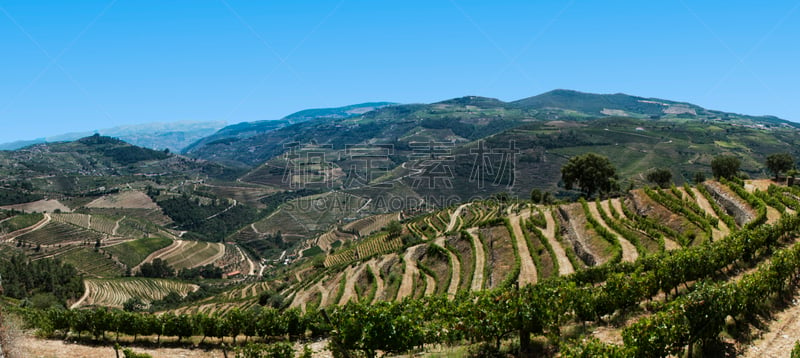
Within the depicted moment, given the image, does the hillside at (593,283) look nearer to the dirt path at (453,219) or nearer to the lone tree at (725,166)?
the dirt path at (453,219)

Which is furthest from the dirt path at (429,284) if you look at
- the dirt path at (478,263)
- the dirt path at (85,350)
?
the dirt path at (85,350)

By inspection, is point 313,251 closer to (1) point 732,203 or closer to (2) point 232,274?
(2) point 232,274

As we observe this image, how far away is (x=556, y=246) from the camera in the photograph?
48.0 metres

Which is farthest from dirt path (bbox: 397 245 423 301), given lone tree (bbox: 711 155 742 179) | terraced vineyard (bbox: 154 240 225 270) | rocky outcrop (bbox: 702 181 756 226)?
terraced vineyard (bbox: 154 240 225 270)

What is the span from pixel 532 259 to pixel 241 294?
72.0 m

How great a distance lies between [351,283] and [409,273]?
10.9 m

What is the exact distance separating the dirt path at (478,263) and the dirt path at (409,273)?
296 inches

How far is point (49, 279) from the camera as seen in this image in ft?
341

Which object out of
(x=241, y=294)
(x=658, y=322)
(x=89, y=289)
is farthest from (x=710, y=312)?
(x=89, y=289)

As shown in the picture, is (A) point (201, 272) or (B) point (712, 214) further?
(A) point (201, 272)

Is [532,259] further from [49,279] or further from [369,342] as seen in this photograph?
[49,279]

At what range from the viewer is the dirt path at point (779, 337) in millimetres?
16422

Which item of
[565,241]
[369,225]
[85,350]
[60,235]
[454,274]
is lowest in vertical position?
[60,235]

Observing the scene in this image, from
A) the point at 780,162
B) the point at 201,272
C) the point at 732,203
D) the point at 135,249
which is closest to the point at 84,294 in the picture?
the point at 201,272
